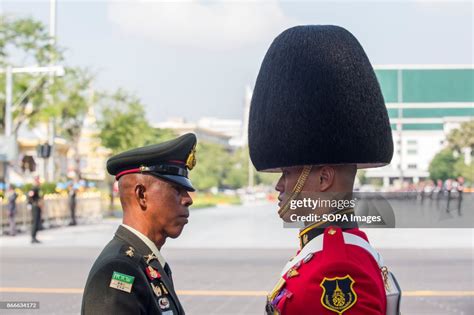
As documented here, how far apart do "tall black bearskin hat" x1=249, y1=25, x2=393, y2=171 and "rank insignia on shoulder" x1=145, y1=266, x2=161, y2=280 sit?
559mm

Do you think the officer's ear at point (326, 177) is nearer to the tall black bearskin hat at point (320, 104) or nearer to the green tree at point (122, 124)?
the tall black bearskin hat at point (320, 104)

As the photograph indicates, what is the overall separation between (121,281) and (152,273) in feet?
0.62

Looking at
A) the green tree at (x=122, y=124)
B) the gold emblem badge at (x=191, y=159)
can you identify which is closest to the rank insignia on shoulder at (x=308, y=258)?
the gold emblem badge at (x=191, y=159)

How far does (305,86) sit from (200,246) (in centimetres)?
1797

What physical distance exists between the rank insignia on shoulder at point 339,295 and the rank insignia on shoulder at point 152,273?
2.61 feet

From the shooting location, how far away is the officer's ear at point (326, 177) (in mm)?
2283

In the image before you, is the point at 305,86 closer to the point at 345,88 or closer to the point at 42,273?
the point at 345,88

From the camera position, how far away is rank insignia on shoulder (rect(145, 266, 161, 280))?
274 centimetres

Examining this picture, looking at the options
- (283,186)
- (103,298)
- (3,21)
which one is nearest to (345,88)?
(283,186)

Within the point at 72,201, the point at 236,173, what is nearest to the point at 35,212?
the point at 72,201

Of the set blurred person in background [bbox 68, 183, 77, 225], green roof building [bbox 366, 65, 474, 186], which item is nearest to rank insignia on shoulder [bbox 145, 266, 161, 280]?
green roof building [bbox 366, 65, 474, 186]

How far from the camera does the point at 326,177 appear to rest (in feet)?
7.58

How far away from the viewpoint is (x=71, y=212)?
3070 cm

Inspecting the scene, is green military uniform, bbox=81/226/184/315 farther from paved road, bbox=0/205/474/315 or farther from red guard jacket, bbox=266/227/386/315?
paved road, bbox=0/205/474/315
